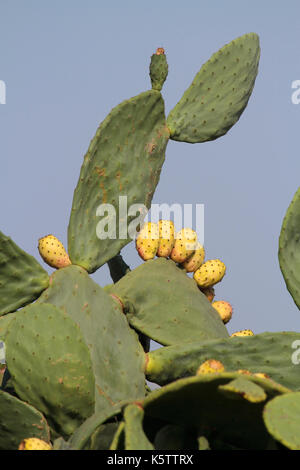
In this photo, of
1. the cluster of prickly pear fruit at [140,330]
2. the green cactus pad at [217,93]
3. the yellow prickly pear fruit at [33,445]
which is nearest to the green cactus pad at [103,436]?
the cluster of prickly pear fruit at [140,330]

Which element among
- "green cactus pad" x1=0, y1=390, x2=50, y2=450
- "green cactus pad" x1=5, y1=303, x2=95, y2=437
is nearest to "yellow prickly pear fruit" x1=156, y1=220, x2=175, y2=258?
"green cactus pad" x1=5, y1=303, x2=95, y2=437

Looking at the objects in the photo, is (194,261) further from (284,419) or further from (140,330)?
(284,419)

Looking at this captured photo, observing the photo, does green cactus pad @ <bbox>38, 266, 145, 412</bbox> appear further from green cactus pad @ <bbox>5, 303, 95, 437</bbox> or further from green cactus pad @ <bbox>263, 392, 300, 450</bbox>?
green cactus pad @ <bbox>263, 392, 300, 450</bbox>

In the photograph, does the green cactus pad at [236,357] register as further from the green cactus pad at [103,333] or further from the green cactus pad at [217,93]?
the green cactus pad at [217,93]

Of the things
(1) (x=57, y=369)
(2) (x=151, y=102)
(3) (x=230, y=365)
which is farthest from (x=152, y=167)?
(1) (x=57, y=369)

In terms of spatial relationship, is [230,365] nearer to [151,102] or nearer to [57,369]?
[57,369]

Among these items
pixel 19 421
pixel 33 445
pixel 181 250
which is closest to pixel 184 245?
pixel 181 250

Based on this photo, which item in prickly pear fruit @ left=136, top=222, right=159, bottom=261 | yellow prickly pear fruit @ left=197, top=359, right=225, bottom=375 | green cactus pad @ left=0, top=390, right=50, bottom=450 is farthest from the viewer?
prickly pear fruit @ left=136, top=222, right=159, bottom=261
